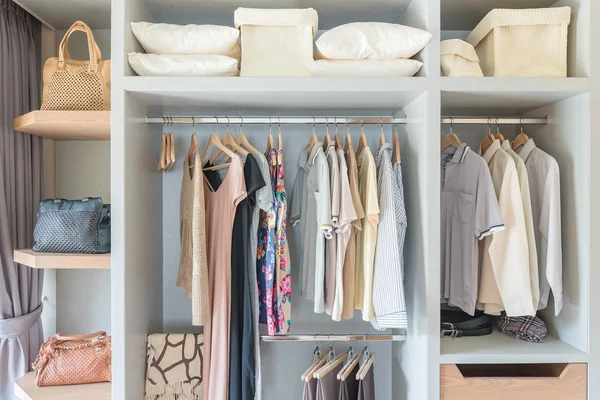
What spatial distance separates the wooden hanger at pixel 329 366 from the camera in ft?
5.93

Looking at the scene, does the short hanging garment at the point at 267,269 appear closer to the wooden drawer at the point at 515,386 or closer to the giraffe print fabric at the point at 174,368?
the giraffe print fabric at the point at 174,368

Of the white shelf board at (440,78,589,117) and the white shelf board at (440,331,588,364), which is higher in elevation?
the white shelf board at (440,78,589,117)

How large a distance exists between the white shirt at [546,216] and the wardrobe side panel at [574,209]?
6 cm

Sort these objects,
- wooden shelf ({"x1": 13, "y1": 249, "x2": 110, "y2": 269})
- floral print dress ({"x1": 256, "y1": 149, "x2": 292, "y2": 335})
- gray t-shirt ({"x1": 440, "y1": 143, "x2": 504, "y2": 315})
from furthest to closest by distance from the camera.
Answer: floral print dress ({"x1": 256, "y1": 149, "x2": 292, "y2": 335}) < gray t-shirt ({"x1": 440, "y1": 143, "x2": 504, "y2": 315}) < wooden shelf ({"x1": 13, "y1": 249, "x2": 110, "y2": 269})

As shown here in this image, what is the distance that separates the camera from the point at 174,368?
181 centimetres

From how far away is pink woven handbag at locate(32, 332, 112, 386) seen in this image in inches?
68.1

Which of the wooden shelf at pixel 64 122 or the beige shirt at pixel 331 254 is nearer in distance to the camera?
the wooden shelf at pixel 64 122

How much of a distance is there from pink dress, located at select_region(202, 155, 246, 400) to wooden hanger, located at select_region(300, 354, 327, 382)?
0.29 metres

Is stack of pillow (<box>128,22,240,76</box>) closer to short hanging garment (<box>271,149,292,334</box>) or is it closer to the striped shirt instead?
short hanging garment (<box>271,149,292,334</box>)

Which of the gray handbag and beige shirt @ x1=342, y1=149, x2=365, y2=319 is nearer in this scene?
the gray handbag

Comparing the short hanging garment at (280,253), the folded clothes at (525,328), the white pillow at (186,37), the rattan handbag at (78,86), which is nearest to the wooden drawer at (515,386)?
the folded clothes at (525,328)

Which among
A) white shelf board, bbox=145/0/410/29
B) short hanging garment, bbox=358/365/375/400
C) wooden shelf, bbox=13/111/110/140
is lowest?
short hanging garment, bbox=358/365/375/400

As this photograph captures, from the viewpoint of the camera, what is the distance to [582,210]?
5.39 feet

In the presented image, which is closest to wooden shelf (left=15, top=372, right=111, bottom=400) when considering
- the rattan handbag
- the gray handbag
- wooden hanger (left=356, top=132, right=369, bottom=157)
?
the gray handbag
